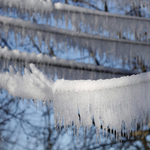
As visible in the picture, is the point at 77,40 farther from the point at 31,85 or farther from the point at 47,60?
the point at 31,85

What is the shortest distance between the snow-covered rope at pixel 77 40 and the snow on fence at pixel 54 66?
410 millimetres

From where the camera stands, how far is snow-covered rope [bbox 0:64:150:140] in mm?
811

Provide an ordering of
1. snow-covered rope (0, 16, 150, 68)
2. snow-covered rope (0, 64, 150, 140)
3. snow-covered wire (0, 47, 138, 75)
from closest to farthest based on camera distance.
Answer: snow-covered rope (0, 64, 150, 140) → snow-covered wire (0, 47, 138, 75) → snow-covered rope (0, 16, 150, 68)

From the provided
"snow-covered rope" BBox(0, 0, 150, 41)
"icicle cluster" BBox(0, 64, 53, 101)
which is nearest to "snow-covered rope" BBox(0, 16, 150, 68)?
"snow-covered rope" BBox(0, 0, 150, 41)

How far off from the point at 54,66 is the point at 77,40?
2.33 feet

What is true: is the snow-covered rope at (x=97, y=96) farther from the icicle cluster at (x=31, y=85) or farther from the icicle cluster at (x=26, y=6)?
the icicle cluster at (x=26, y=6)

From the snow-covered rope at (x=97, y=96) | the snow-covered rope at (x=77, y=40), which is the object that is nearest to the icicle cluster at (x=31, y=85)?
the snow-covered rope at (x=97, y=96)

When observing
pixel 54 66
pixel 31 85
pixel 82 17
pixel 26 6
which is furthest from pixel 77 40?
pixel 31 85

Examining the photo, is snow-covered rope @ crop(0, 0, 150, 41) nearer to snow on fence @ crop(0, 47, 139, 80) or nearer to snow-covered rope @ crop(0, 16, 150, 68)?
snow-covered rope @ crop(0, 16, 150, 68)

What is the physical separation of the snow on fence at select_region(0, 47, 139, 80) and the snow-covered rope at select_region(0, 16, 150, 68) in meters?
0.41

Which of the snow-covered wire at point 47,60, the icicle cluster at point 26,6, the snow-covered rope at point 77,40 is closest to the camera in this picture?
the snow-covered wire at point 47,60

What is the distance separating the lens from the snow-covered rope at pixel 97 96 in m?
0.81

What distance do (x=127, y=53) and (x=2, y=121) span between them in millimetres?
6910

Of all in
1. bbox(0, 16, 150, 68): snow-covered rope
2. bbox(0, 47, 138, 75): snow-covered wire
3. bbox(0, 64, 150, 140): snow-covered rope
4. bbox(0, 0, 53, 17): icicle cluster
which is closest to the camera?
bbox(0, 64, 150, 140): snow-covered rope
